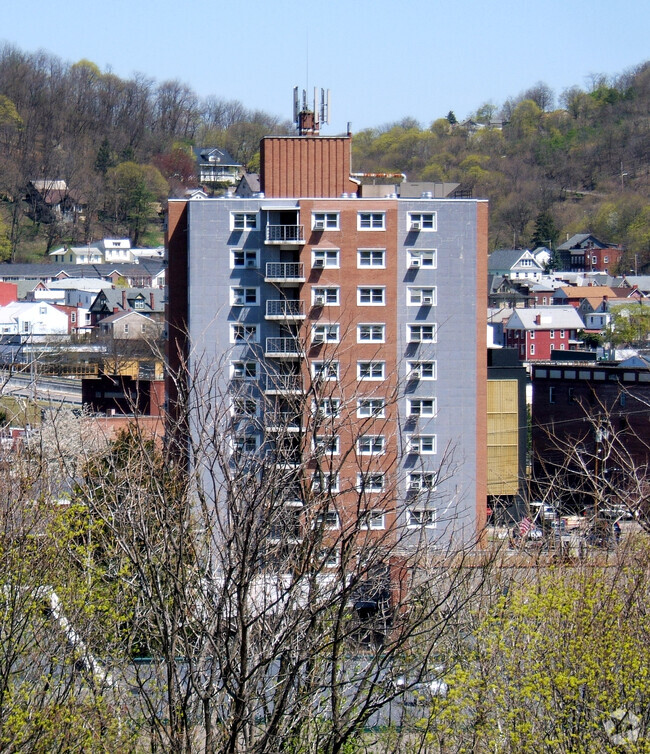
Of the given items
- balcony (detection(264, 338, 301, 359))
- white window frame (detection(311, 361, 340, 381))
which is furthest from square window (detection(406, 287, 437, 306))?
white window frame (detection(311, 361, 340, 381))

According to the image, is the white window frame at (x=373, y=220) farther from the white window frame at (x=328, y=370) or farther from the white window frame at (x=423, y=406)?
the white window frame at (x=328, y=370)

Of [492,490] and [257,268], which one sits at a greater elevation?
[257,268]

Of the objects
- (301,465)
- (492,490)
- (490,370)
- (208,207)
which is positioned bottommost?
(492,490)

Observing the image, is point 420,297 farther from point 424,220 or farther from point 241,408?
point 241,408

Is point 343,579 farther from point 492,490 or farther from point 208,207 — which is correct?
point 492,490

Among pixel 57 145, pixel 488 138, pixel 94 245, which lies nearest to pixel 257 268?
pixel 94 245

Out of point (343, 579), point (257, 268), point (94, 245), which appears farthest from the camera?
point (94, 245)

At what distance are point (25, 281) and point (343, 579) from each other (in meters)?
59.1

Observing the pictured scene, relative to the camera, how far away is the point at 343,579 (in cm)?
551

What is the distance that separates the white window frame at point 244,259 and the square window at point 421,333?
291 centimetres

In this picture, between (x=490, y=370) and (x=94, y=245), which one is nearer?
(x=490, y=370)

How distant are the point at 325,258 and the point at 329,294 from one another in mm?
628

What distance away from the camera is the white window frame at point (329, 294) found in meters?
18.9

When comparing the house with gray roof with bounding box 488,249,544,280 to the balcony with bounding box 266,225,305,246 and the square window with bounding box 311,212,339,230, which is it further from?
the balcony with bounding box 266,225,305,246
